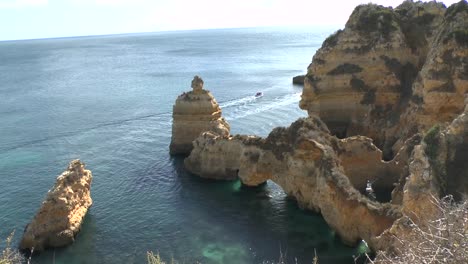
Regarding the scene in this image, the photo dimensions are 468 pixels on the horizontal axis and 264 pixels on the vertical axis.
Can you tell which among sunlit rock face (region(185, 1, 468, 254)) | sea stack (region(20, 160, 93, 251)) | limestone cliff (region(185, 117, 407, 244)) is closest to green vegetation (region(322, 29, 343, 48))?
sunlit rock face (region(185, 1, 468, 254))

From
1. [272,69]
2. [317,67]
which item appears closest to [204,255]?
[317,67]

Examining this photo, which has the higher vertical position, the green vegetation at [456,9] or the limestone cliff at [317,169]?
the green vegetation at [456,9]

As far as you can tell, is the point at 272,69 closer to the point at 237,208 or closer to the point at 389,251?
the point at 237,208

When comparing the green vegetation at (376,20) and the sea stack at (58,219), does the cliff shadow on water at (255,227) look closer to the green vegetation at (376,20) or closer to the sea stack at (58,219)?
the sea stack at (58,219)

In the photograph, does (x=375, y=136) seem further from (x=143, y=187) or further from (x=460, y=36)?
(x=143, y=187)

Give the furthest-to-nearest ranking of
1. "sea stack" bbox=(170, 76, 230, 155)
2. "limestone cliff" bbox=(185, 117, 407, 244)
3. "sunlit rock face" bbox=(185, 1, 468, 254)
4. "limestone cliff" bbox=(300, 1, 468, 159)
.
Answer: "sea stack" bbox=(170, 76, 230, 155) → "limestone cliff" bbox=(300, 1, 468, 159) → "limestone cliff" bbox=(185, 117, 407, 244) → "sunlit rock face" bbox=(185, 1, 468, 254)

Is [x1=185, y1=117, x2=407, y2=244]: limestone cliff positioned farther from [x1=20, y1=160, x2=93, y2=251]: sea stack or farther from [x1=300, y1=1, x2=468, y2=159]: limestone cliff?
[x1=20, y1=160, x2=93, y2=251]: sea stack

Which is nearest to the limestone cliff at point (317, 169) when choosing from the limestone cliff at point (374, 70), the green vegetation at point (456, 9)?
the limestone cliff at point (374, 70)
